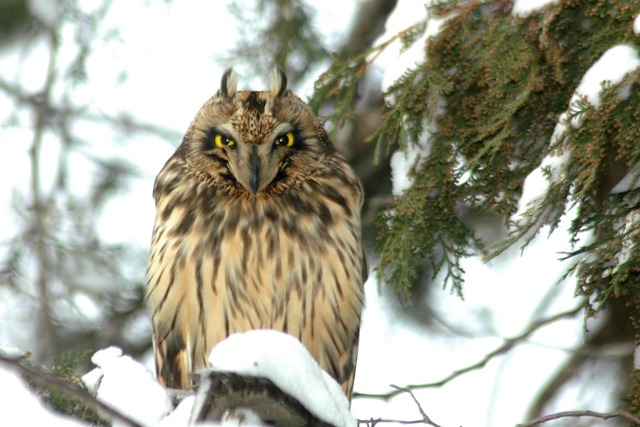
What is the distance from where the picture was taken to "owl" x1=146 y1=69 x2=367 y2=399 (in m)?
3.79

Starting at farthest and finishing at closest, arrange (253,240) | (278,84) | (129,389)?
(278,84) < (253,240) < (129,389)

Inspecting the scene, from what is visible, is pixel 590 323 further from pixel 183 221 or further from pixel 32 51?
pixel 32 51

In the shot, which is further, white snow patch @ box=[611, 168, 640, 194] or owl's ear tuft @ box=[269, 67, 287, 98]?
owl's ear tuft @ box=[269, 67, 287, 98]

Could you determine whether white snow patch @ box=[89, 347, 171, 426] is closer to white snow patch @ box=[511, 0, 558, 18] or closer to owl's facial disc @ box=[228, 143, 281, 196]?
owl's facial disc @ box=[228, 143, 281, 196]

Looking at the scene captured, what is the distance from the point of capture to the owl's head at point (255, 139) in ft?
12.2

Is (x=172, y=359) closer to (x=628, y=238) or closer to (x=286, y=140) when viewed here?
(x=286, y=140)

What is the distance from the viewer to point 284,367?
2.05 meters

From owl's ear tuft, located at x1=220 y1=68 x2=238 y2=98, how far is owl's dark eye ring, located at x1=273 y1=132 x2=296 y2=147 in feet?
0.86

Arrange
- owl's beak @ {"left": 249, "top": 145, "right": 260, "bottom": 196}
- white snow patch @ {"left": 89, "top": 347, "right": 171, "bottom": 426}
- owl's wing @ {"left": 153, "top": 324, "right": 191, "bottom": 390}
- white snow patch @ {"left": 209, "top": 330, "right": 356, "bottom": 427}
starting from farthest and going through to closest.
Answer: owl's wing @ {"left": 153, "top": 324, "right": 191, "bottom": 390} → owl's beak @ {"left": 249, "top": 145, "right": 260, "bottom": 196} → white snow patch @ {"left": 89, "top": 347, "right": 171, "bottom": 426} → white snow patch @ {"left": 209, "top": 330, "right": 356, "bottom": 427}

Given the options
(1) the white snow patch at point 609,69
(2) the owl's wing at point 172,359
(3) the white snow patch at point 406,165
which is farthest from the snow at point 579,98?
(2) the owl's wing at point 172,359

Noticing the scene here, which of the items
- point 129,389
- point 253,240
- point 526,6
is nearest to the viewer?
point 129,389

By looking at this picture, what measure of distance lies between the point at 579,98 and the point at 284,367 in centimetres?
140

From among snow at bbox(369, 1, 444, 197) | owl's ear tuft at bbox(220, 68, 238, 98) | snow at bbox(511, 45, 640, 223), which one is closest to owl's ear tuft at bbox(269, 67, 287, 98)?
owl's ear tuft at bbox(220, 68, 238, 98)

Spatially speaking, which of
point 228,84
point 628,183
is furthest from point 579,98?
point 228,84
